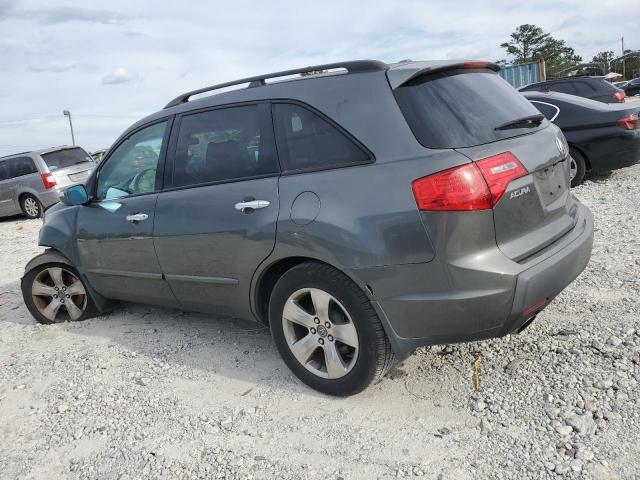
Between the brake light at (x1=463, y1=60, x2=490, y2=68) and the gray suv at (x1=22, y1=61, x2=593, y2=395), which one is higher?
the brake light at (x1=463, y1=60, x2=490, y2=68)

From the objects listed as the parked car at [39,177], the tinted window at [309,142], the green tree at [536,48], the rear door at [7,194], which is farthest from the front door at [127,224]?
the green tree at [536,48]

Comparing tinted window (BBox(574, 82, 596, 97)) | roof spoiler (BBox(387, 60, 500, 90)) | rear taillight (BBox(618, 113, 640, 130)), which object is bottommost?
rear taillight (BBox(618, 113, 640, 130))

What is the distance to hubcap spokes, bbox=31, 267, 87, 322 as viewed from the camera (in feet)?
15.4

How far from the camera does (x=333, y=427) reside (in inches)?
111

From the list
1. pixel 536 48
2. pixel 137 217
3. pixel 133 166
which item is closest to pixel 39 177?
pixel 133 166

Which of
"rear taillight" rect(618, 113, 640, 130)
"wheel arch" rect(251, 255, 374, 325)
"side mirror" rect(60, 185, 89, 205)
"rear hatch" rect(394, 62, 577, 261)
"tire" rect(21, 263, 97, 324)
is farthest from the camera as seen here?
"rear taillight" rect(618, 113, 640, 130)

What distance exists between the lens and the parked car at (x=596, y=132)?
7.49 m

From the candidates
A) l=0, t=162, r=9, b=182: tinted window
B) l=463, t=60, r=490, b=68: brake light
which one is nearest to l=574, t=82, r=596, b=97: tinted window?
l=463, t=60, r=490, b=68: brake light

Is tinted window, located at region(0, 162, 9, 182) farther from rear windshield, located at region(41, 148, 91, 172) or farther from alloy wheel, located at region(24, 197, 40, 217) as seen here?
rear windshield, located at region(41, 148, 91, 172)

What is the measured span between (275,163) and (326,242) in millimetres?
631

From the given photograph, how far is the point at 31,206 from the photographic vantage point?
12.8 metres

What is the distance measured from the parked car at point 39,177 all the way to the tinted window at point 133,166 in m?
8.98

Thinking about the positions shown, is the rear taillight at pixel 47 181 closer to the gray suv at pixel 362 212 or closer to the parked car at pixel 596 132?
the gray suv at pixel 362 212

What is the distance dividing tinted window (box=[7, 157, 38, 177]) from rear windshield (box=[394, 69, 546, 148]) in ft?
39.5
